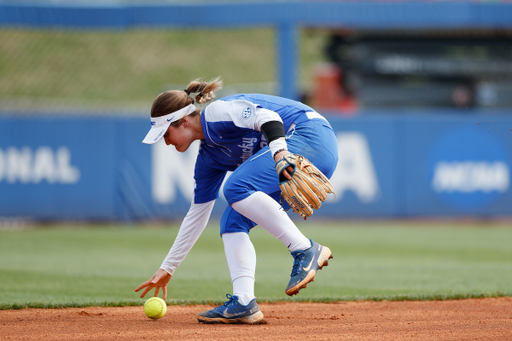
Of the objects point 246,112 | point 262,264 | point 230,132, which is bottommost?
point 262,264

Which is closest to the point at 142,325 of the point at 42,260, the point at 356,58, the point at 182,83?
the point at 42,260

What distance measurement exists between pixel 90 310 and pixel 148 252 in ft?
11.9

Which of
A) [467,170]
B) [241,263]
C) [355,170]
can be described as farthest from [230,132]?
[467,170]

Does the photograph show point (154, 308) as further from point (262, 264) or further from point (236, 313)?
point (262, 264)

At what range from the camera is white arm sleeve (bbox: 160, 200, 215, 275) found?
4121 millimetres

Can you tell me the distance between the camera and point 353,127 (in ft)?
37.6

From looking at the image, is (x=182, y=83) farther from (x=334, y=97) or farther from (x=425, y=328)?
(x=425, y=328)

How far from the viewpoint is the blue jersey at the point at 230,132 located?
3553mm

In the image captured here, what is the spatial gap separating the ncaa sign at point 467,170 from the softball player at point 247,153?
843 cm

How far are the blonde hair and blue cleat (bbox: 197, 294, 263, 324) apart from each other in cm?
117

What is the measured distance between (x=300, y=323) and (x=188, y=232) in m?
0.96

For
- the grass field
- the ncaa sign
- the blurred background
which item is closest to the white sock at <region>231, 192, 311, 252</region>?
the grass field

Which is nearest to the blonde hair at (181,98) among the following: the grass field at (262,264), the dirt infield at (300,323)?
the dirt infield at (300,323)

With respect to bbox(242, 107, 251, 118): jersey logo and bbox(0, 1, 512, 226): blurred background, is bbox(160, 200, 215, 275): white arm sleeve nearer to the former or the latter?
bbox(242, 107, 251, 118): jersey logo
